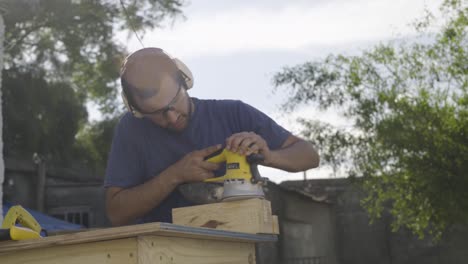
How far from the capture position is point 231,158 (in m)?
3.36

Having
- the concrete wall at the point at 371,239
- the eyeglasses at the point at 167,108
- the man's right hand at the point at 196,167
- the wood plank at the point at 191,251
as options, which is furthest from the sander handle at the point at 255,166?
the concrete wall at the point at 371,239

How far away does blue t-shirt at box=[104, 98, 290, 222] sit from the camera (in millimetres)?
3781

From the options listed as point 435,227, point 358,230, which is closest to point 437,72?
point 435,227

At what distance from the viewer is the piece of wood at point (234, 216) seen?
130 inches

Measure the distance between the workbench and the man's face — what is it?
33.8 inches

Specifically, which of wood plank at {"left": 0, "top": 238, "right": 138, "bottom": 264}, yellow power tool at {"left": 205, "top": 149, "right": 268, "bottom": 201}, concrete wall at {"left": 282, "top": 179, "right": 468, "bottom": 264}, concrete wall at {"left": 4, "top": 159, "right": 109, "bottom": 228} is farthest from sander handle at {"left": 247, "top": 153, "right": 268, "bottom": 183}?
concrete wall at {"left": 4, "top": 159, "right": 109, "bottom": 228}

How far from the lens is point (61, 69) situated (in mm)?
24141

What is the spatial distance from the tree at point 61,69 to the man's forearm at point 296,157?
1910cm

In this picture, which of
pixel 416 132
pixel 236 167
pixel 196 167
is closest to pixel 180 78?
pixel 196 167

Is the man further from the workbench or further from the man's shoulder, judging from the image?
the workbench

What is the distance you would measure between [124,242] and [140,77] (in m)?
1.22

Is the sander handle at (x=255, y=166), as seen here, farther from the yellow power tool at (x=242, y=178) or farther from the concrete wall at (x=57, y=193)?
the concrete wall at (x=57, y=193)

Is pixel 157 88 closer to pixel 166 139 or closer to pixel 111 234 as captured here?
pixel 166 139

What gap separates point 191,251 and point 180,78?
114 centimetres
